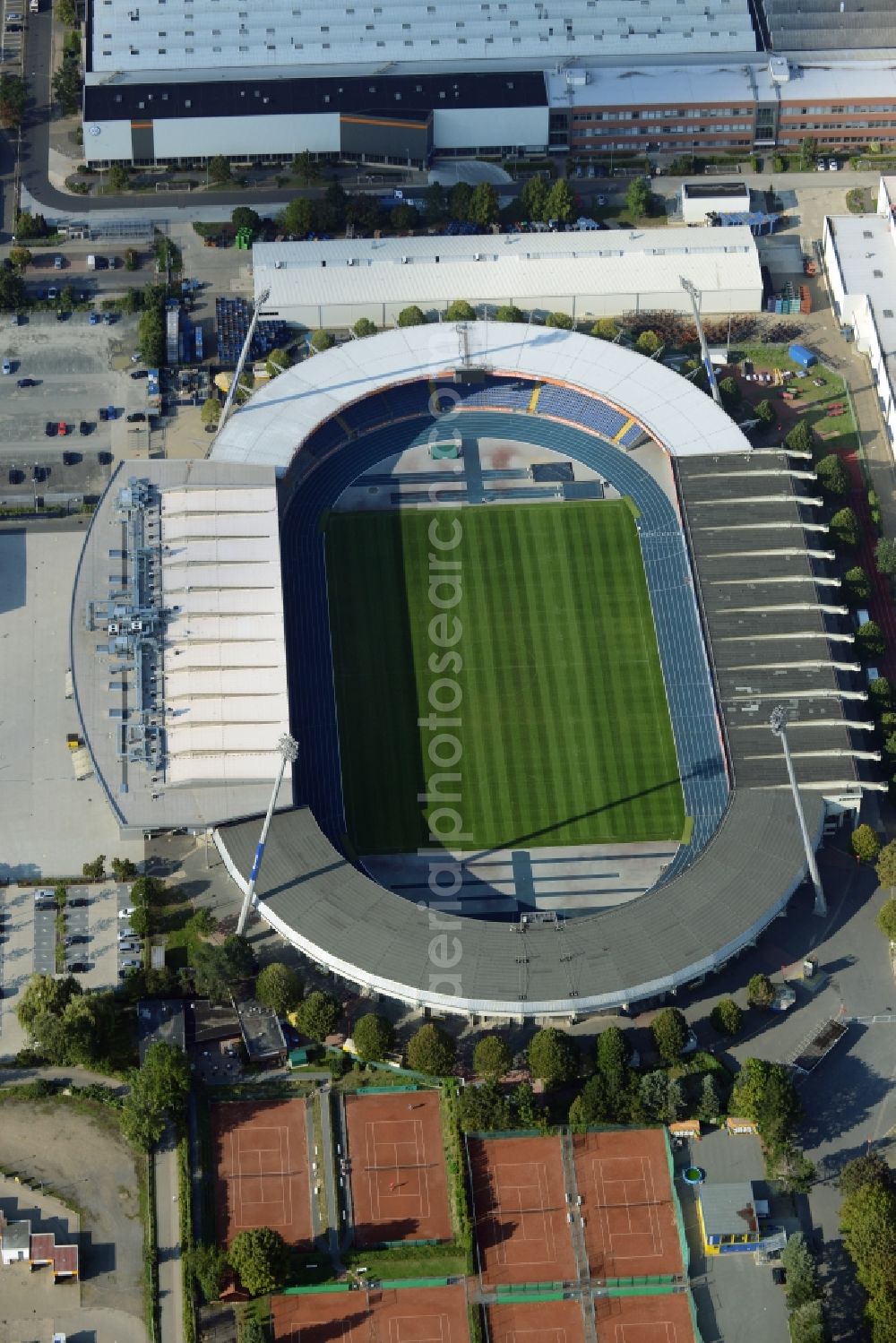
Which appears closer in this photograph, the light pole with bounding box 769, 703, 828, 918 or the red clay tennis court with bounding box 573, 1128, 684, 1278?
the red clay tennis court with bounding box 573, 1128, 684, 1278

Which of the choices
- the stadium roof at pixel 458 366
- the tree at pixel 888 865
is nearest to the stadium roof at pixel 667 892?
the tree at pixel 888 865

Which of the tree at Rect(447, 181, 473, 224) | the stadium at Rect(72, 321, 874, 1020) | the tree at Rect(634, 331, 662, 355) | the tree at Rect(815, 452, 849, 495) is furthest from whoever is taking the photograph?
the tree at Rect(447, 181, 473, 224)

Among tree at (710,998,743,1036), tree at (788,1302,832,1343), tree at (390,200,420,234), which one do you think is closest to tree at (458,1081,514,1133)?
tree at (710,998,743,1036)

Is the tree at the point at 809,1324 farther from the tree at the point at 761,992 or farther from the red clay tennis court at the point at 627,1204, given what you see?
the tree at the point at 761,992

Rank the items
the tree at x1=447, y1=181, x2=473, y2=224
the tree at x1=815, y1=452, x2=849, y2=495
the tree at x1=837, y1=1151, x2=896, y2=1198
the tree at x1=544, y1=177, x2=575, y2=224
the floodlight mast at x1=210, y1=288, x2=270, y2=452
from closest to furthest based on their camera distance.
Answer: the tree at x1=837, y1=1151, x2=896, y2=1198
the tree at x1=815, y1=452, x2=849, y2=495
the floodlight mast at x1=210, y1=288, x2=270, y2=452
the tree at x1=544, y1=177, x2=575, y2=224
the tree at x1=447, y1=181, x2=473, y2=224

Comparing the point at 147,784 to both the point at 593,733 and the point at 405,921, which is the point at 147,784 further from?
the point at 593,733

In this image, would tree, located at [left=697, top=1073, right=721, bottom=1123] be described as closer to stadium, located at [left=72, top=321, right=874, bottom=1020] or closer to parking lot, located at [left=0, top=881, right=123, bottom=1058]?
stadium, located at [left=72, top=321, right=874, bottom=1020]

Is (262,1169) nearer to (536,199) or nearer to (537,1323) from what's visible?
(537,1323)
